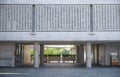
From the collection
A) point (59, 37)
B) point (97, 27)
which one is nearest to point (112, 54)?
point (97, 27)

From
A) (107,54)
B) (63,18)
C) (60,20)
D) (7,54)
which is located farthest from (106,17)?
(7,54)

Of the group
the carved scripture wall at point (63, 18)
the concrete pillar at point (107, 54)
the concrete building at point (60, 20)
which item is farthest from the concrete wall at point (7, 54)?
the concrete pillar at point (107, 54)

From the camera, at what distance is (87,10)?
3634 centimetres

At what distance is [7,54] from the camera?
3981 cm

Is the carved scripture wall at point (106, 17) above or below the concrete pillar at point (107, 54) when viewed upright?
above

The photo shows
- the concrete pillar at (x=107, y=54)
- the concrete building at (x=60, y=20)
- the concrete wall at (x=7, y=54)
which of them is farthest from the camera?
the concrete pillar at (x=107, y=54)

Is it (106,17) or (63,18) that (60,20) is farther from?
(106,17)

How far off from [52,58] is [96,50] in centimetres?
886

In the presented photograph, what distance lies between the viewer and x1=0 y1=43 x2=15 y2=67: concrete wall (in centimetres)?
3959

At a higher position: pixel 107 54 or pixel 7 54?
pixel 7 54

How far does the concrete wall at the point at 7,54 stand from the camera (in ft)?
130

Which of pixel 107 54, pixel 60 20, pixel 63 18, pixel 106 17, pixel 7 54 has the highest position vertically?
pixel 106 17

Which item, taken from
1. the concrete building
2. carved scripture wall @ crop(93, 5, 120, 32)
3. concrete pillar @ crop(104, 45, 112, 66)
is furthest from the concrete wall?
concrete pillar @ crop(104, 45, 112, 66)

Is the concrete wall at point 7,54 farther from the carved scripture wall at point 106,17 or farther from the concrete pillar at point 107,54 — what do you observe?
the concrete pillar at point 107,54
